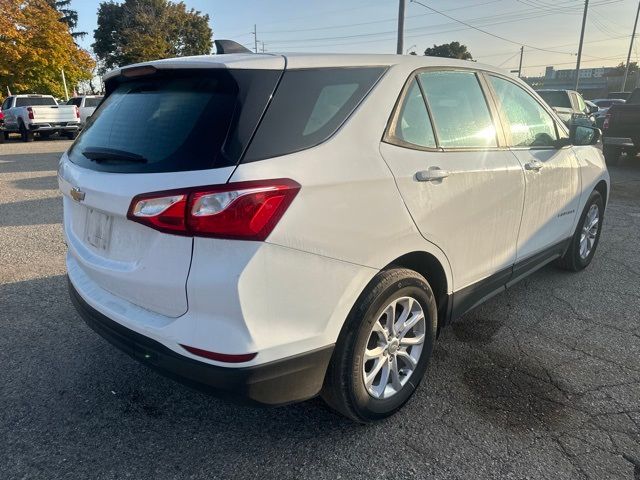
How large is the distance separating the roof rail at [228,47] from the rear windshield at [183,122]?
0.51 meters

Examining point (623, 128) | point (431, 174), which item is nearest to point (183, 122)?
point (431, 174)

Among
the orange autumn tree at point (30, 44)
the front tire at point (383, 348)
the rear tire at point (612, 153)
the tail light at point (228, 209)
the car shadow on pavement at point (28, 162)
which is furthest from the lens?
the orange autumn tree at point (30, 44)

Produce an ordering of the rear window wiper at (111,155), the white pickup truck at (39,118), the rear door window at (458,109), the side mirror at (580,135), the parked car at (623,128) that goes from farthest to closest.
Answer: the white pickup truck at (39,118), the parked car at (623,128), the side mirror at (580,135), the rear door window at (458,109), the rear window wiper at (111,155)

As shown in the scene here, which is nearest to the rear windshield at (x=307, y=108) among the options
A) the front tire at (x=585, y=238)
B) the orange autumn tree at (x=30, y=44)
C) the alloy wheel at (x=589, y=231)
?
the front tire at (x=585, y=238)

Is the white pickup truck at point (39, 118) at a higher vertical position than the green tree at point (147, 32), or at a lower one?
lower

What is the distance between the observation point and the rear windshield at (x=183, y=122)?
6.02 ft

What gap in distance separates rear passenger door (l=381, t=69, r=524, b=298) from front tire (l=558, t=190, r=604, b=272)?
4.93 ft

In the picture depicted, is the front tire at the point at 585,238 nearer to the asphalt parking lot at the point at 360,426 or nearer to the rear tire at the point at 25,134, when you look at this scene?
the asphalt parking lot at the point at 360,426

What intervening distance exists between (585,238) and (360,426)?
10.8 feet

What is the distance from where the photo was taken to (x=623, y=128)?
34.9 ft

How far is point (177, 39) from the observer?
48.4 metres

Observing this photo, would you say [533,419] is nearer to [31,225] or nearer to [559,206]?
[559,206]

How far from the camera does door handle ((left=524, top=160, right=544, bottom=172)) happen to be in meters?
3.18

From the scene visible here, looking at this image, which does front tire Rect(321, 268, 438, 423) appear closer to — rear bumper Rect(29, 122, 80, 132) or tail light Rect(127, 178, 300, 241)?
tail light Rect(127, 178, 300, 241)
